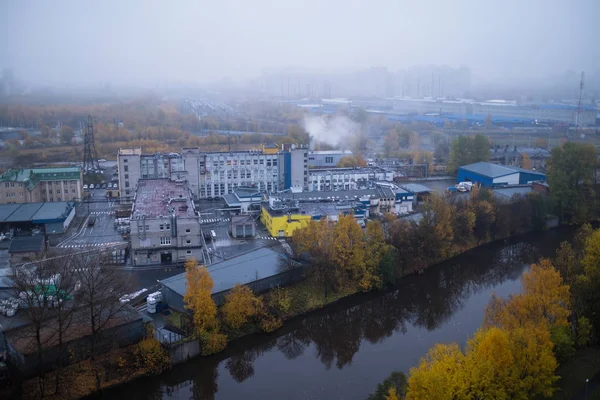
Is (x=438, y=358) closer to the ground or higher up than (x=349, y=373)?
higher up

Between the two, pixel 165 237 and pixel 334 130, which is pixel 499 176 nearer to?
pixel 165 237

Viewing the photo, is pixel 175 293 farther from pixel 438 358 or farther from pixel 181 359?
pixel 438 358

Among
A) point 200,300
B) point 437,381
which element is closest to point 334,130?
point 200,300

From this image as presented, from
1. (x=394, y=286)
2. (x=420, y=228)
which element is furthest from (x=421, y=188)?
(x=394, y=286)

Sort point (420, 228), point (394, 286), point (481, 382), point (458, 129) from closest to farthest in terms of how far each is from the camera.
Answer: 1. point (481, 382)
2. point (394, 286)
3. point (420, 228)
4. point (458, 129)

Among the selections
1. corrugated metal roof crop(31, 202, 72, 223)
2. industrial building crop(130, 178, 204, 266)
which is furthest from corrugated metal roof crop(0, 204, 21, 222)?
industrial building crop(130, 178, 204, 266)

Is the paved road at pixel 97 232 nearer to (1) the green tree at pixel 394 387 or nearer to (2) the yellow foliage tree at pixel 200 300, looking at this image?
(2) the yellow foliage tree at pixel 200 300

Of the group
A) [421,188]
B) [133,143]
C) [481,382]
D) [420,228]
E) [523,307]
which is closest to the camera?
[481,382]

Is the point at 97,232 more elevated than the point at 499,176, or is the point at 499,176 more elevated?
the point at 499,176
